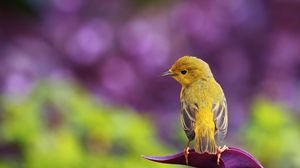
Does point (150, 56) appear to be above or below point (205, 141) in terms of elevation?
above

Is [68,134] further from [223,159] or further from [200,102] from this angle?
[223,159]

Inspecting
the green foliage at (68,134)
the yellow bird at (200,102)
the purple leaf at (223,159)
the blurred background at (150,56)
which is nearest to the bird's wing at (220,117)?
the yellow bird at (200,102)

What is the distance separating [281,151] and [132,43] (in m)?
1.97

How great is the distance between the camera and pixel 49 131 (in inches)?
131

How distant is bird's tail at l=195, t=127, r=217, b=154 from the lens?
5.61 feet

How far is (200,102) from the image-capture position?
202cm

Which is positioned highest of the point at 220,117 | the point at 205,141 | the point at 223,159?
the point at 220,117

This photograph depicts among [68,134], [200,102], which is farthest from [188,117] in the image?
[68,134]

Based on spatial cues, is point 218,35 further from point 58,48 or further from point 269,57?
point 58,48

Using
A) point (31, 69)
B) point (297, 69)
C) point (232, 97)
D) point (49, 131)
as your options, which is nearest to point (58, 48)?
point (31, 69)

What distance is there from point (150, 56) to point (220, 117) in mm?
3084

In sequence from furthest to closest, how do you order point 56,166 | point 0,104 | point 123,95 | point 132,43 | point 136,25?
point 136,25 → point 132,43 → point 123,95 → point 0,104 → point 56,166

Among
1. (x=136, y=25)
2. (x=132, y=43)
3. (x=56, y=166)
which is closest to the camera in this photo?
(x=56, y=166)

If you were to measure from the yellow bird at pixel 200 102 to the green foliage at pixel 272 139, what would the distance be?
1.29m
